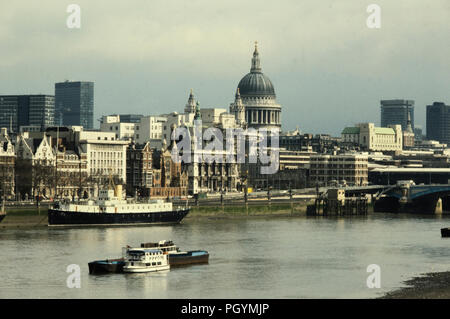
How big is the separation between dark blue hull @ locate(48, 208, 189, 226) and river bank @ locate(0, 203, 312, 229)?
68.1 inches

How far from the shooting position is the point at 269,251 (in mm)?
91000

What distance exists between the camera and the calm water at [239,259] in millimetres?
67938

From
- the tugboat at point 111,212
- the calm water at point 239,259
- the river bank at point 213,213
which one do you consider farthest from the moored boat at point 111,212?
the calm water at point 239,259

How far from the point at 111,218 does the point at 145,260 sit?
4453 centimetres

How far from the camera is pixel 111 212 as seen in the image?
122m

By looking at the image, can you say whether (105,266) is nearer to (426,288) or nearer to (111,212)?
(426,288)

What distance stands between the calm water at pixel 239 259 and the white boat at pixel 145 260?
3.26 feet

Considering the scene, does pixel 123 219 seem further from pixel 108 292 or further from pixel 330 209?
pixel 108 292

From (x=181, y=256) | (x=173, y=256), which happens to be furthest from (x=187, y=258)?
(x=173, y=256)

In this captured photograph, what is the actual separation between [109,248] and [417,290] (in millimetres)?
32229

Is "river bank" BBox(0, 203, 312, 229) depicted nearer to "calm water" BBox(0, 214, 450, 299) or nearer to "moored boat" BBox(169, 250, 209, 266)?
"calm water" BBox(0, 214, 450, 299)

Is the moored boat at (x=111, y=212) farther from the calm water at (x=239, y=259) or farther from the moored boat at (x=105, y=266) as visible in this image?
the moored boat at (x=105, y=266)
